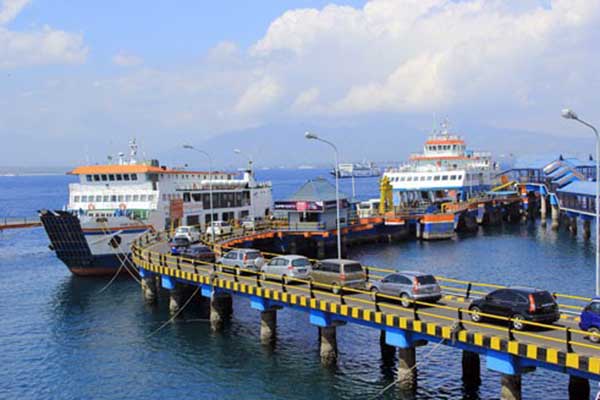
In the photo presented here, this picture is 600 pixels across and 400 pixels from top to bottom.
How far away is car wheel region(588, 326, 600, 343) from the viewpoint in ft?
69.8

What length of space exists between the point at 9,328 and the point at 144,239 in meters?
18.7

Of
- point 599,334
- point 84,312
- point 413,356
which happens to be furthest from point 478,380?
point 84,312

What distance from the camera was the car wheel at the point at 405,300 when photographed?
2732 cm

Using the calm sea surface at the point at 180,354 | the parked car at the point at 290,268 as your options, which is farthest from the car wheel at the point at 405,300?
the parked car at the point at 290,268

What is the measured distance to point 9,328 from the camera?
4072 cm

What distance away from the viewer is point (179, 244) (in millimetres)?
50250

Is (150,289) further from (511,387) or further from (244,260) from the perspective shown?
(511,387)

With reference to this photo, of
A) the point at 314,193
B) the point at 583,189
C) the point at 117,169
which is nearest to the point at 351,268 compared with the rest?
the point at 314,193

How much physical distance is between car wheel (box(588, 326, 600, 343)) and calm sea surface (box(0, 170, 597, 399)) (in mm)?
5423

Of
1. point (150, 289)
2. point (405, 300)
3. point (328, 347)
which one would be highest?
point (405, 300)

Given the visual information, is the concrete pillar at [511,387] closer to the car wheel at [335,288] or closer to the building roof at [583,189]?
the car wheel at [335,288]

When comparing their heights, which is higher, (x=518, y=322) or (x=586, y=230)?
(x=518, y=322)

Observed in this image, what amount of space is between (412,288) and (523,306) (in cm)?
560

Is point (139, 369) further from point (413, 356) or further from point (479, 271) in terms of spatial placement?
point (479, 271)
